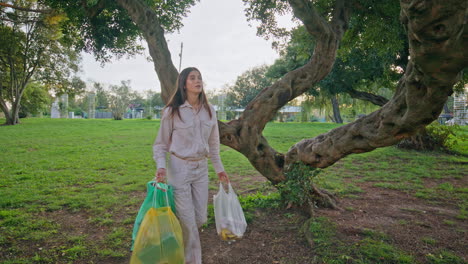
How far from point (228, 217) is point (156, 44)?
282cm

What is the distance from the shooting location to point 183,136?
9.68ft

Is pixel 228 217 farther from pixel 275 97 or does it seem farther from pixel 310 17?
pixel 310 17

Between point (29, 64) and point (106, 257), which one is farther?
point (29, 64)

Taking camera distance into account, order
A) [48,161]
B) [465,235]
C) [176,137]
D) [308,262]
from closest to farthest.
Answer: [176,137] < [308,262] < [465,235] < [48,161]

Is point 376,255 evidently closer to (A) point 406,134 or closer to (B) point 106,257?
(A) point 406,134

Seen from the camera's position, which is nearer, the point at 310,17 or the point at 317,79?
the point at 310,17

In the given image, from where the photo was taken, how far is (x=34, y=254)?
3.58m

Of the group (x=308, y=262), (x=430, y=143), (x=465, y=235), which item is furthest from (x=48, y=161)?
(x=430, y=143)

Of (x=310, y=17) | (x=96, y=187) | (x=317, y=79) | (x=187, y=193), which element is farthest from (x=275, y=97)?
(x=96, y=187)

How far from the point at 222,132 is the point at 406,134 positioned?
8.18 feet

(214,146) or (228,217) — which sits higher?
(214,146)

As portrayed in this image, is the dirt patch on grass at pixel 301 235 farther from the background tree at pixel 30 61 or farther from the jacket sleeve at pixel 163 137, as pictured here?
the background tree at pixel 30 61

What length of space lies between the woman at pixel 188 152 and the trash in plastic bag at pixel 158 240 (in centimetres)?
27

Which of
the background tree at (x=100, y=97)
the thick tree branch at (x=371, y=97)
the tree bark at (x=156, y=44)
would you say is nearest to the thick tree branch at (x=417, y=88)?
the tree bark at (x=156, y=44)
